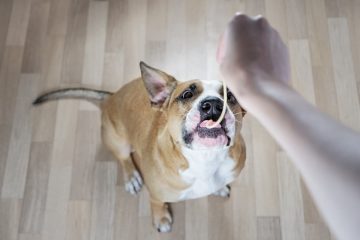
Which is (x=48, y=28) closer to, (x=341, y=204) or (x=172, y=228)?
(x=172, y=228)

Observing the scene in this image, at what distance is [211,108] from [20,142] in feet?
5.37

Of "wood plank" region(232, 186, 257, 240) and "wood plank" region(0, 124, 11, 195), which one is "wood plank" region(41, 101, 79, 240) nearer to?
"wood plank" region(0, 124, 11, 195)

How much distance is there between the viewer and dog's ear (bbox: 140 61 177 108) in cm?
183

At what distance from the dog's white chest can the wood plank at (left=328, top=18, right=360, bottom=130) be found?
45.2 inches

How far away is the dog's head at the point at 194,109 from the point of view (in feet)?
5.49

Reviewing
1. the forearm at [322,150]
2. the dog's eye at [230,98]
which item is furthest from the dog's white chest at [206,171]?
the forearm at [322,150]

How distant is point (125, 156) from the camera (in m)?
2.60

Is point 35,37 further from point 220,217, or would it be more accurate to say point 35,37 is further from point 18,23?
point 220,217

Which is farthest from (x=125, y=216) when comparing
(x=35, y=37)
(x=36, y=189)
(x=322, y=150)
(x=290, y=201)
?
(x=322, y=150)

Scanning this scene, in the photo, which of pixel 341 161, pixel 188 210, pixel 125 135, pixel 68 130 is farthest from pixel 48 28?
pixel 341 161

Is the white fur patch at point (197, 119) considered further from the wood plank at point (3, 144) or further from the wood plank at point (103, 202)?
the wood plank at point (3, 144)

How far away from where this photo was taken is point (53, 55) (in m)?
3.03

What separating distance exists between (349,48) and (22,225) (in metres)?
2.48

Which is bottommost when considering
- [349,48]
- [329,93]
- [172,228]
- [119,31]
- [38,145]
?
[172,228]
